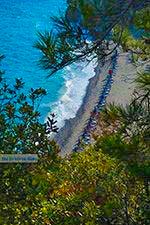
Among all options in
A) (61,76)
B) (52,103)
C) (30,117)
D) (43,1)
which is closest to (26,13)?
(43,1)

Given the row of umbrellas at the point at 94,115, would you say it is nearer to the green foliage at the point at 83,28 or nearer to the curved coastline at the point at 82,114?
the curved coastline at the point at 82,114

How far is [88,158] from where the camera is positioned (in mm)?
5594

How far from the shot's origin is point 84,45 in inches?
181

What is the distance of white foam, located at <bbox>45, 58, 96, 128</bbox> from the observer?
77.3ft

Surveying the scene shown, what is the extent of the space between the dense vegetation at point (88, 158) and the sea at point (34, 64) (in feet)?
44.5

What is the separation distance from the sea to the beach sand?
1.81 ft

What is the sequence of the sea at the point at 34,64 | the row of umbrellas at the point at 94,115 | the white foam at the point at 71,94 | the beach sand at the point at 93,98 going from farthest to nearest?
the sea at the point at 34,64, the white foam at the point at 71,94, the beach sand at the point at 93,98, the row of umbrellas at the point at 94,115

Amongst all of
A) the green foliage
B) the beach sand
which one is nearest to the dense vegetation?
the green foliage

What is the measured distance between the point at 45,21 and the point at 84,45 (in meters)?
30.8

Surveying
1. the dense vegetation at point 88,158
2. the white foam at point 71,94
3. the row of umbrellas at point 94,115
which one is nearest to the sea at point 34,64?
the white foam at point 71,94

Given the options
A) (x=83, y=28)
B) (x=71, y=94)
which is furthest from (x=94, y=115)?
(x=83, y=28)

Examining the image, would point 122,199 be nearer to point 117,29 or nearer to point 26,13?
point 117,29

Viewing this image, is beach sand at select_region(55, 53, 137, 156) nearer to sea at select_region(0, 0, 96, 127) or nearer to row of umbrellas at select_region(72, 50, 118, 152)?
row of umbrellas at select_region(72, 50, 118, 152)

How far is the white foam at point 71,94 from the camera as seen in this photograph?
23.6 meters
